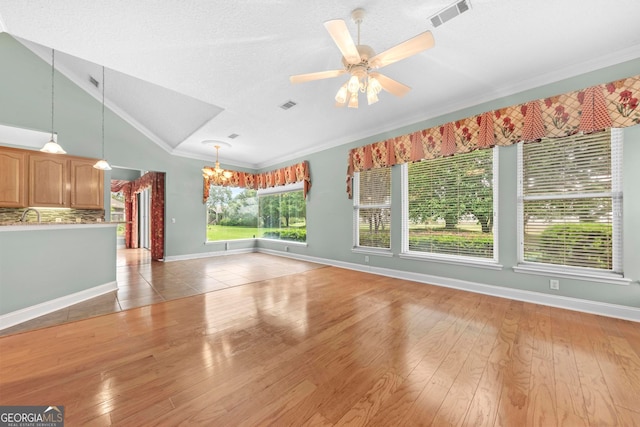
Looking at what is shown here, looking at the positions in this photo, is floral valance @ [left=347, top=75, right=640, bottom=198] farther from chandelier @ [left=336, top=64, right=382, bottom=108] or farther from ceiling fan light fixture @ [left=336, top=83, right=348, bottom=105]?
ceiling fan light fixture @ [left=336, top=83, right=348, bottom=105]

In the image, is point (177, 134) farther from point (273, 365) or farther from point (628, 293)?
point (628, 293)

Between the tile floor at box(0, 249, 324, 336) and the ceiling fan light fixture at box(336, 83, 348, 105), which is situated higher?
the ceiling fan light fixture at box(336, 83, 348, 105)

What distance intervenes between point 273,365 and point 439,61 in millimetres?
3522

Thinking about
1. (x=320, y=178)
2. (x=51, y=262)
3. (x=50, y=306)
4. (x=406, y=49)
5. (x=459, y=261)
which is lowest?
(x=50, y=306)

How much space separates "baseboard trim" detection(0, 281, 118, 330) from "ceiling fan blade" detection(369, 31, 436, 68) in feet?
14.5

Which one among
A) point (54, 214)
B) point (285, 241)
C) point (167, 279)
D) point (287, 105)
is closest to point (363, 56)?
point (287, 105)

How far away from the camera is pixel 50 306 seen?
2770 millimetres

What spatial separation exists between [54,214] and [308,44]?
5815mm

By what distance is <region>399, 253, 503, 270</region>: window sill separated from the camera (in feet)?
11.0

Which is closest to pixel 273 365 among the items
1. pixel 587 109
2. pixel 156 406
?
pixel 156 406

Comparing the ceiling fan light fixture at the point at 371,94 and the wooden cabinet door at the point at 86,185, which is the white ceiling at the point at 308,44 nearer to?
the ceiling fan light fixture at the point at 371,94

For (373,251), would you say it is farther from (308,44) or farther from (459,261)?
(308,44)

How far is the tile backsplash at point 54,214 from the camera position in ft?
13.3

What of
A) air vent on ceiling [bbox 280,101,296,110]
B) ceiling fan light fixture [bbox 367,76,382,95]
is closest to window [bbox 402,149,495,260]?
ceiling fan light fixture [bbox 367,76,382,95]
